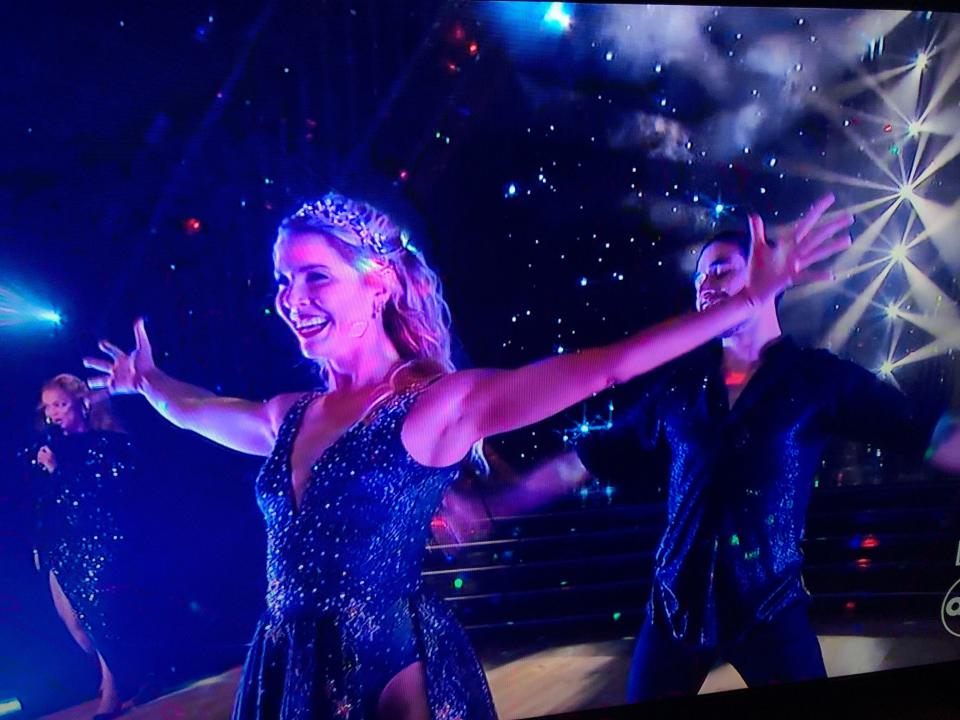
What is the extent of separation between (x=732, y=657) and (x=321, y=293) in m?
1.40

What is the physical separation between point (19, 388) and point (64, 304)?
0.66 ft

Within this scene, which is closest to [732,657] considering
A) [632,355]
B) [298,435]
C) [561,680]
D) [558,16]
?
[561,680]

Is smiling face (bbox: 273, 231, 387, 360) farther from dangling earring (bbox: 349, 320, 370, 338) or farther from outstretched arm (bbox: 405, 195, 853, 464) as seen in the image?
outstretched arm (bbox: 405, 195, 853, 464)

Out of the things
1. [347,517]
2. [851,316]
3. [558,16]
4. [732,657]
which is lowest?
[732,657]

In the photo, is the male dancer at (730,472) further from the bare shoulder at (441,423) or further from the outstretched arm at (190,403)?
the outstretched arm at (190,403)

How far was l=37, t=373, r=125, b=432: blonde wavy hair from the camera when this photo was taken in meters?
1.67

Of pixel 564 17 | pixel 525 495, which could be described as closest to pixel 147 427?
pixel 525 495

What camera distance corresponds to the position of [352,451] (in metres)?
1.70

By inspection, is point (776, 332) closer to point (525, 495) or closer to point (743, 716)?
point (525, 495)

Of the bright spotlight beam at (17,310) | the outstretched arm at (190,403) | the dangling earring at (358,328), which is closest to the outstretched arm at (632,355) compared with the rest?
the dangling earring at (358,328)

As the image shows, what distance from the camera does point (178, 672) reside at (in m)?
1.76

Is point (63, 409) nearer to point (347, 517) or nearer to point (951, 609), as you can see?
point (347, 517)

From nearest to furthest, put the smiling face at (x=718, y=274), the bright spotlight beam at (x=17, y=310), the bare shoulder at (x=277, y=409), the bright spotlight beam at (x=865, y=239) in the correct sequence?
the bright spotlight beam at (x=17, y=310) < the bare shoulder at (x=277, y=409) < the smiling face at (x=718, y=274) < the bright spotlight beam at (x=865, y=239)

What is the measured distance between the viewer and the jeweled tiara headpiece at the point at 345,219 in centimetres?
172
